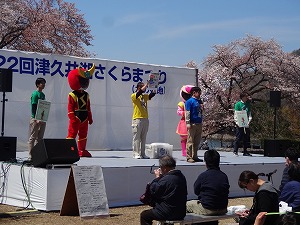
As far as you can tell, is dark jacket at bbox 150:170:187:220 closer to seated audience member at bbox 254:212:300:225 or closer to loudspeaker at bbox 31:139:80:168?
seated audience member at bbox 254:212:300:225

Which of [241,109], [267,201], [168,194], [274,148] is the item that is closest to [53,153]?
[168,194]

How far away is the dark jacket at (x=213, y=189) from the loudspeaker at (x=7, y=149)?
399 cm

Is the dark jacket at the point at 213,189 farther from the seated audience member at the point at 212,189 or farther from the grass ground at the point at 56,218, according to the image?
the grass ground at the point at 56,218

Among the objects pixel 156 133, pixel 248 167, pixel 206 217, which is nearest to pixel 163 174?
pixel 206 217

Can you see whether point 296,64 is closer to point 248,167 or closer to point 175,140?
point 175,140

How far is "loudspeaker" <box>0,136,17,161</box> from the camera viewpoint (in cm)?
946

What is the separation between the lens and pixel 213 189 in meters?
6.48

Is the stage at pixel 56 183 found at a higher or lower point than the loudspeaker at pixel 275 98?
lower

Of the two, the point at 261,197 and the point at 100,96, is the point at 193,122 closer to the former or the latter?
the point at 100,96

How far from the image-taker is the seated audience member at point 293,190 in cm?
569

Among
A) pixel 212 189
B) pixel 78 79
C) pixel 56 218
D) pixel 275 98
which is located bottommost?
pixel 56 218

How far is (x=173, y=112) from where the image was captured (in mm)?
15523

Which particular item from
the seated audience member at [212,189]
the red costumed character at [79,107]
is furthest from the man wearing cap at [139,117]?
the seated audience member at [212,189]

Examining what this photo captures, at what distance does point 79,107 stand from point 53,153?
2.75 metres
